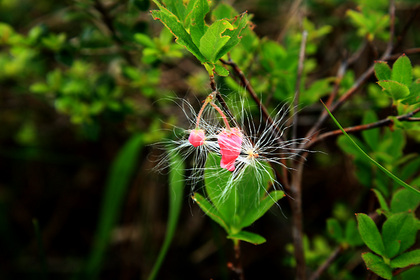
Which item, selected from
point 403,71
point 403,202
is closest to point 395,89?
point 403,71

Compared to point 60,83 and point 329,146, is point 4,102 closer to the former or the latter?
point 60,83

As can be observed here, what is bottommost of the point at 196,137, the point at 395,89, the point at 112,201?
the point at 112,201

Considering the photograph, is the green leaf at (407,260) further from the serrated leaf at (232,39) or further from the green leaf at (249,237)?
the serrated leaf at (232,39)

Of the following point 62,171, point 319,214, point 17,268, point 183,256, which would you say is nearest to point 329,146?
point 319,214

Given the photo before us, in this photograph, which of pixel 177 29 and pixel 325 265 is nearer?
pixel 177 29

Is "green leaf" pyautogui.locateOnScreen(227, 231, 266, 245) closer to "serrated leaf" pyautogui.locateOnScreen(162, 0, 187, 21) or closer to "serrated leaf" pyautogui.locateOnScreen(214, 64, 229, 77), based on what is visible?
"serrated leaf" pyautogui.locateOnScreen(214, 64, 229, 77)

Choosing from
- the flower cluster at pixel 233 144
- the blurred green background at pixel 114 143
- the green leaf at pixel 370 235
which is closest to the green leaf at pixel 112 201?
the blurred green background at pixel 114 143

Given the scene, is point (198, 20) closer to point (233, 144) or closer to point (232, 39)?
point (232, 39)
